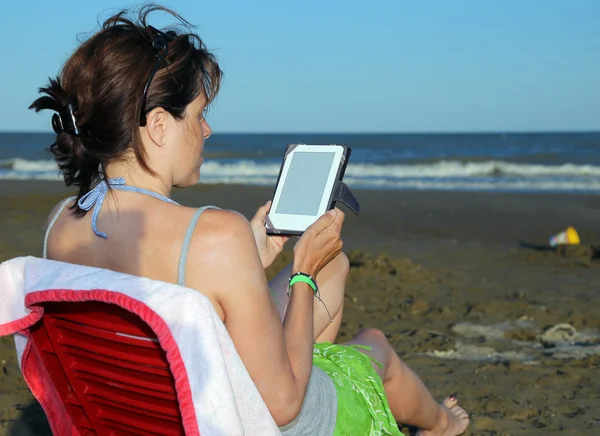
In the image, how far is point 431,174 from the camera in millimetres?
23672

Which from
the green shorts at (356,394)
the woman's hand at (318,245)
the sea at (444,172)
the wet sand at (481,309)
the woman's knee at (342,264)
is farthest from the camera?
the sea at (444,172)

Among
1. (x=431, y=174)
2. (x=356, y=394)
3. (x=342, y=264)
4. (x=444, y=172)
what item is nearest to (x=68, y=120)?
(x=356, y=394)

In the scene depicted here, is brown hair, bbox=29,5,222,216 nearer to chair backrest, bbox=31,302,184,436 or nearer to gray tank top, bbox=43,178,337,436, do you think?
gray tank top, bbox=43,178,337,436

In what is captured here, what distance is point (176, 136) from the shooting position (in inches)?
77.7

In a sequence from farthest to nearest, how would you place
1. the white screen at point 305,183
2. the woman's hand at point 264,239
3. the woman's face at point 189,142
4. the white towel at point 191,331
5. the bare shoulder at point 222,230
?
the woman's hand at point 264,239, the white screen at point 305,183, the woman's face at point 189,142, the bare shoulder at point 222,230, the white towel at point 191,331

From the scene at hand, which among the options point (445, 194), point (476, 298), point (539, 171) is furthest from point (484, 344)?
point (539, 171)

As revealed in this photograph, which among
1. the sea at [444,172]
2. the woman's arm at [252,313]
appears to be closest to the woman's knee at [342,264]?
the woman's arm at [252,313]

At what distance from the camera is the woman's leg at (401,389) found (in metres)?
2.70

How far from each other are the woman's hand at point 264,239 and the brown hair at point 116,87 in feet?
2.11

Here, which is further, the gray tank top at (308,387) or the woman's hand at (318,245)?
the woman's hand at (318,245)

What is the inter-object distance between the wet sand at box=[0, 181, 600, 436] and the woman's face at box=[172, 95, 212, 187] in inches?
75.8

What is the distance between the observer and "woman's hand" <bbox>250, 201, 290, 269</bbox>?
8.47 feet

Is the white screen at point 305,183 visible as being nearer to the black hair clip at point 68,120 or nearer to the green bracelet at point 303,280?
the green bracelet at point 303,280

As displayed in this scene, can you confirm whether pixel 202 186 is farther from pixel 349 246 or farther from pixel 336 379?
pixel 336 379
